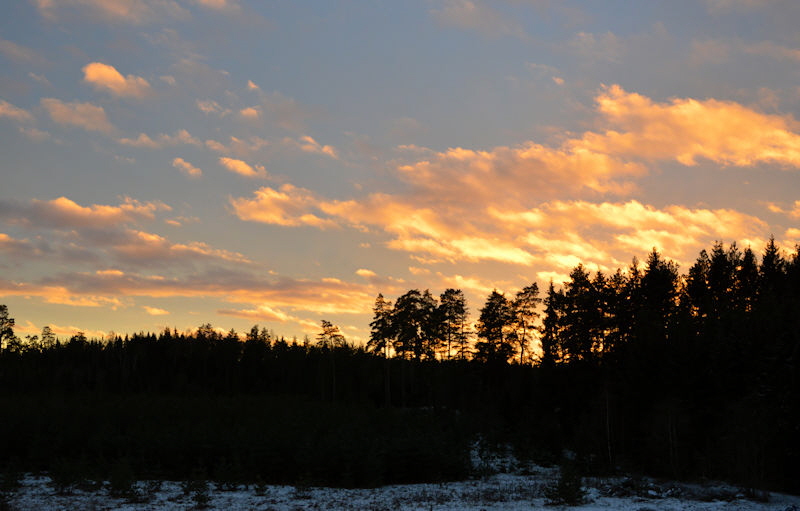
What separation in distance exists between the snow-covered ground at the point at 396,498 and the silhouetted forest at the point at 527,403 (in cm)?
190

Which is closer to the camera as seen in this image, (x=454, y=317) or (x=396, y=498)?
(x=396, y=498)

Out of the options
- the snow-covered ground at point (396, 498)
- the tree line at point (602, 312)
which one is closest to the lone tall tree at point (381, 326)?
the tree line at point (602, 312)

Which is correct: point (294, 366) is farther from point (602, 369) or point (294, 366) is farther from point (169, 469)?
point (169, 469)

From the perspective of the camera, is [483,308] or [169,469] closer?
[169,469]

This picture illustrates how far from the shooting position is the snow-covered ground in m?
26.8

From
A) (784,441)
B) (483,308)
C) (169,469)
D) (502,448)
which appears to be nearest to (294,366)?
(483,308)

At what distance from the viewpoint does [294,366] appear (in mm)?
116562

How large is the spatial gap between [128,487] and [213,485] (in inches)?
260

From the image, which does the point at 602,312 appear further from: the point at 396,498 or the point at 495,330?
the point at 396,498

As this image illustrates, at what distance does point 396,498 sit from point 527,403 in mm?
35821

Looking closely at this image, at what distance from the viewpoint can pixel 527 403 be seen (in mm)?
63438

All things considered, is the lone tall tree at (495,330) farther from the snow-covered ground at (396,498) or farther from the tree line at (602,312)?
the snow-covered ground at (396,498)

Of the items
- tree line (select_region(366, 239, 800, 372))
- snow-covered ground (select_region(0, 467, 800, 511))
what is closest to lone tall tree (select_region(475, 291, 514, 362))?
tree line (select_region(366, 239, 800, 372))

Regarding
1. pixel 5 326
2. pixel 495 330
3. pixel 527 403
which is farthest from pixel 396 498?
pixel 5 326
